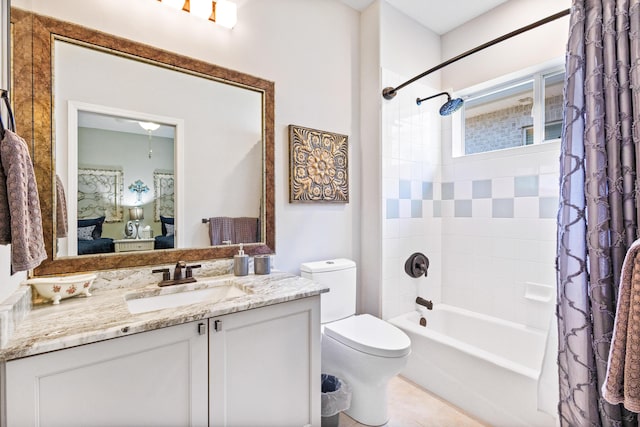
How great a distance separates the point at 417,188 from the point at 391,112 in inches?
25.6

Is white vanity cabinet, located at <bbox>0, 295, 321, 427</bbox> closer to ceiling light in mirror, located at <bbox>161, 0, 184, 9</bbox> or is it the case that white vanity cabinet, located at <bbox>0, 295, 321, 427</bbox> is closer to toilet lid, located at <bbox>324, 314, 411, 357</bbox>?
toilet lid, located at <bbox>324, 314, 411, 357</bbox>

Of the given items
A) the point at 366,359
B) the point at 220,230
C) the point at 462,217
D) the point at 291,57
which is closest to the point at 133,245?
the point at 220,230

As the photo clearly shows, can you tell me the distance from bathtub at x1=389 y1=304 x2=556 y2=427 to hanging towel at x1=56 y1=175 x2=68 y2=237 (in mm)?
2022

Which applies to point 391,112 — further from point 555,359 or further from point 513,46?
point 555,359

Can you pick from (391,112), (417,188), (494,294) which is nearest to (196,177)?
(391,112)

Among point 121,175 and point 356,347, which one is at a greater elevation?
point 121,175

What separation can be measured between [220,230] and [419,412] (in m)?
1.60

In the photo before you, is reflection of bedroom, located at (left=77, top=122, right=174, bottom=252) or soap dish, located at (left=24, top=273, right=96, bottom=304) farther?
reflection of bedroom, located at (left=77, top=122, right=174, bottom=252)

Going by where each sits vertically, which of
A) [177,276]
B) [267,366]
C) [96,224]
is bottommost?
[267,366]

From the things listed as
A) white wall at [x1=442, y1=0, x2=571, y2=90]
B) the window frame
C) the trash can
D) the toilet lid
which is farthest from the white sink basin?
white wall at [x1=442, y1=0, x2=571, y2=90]

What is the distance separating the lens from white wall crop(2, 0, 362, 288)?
4.76ft

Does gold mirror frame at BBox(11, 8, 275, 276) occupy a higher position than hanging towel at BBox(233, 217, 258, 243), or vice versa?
gold mirror frame at BBox(11, 8, 275, 276)

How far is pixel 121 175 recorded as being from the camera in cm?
141

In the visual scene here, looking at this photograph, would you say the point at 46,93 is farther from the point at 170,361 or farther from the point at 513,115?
the point at 513,115
